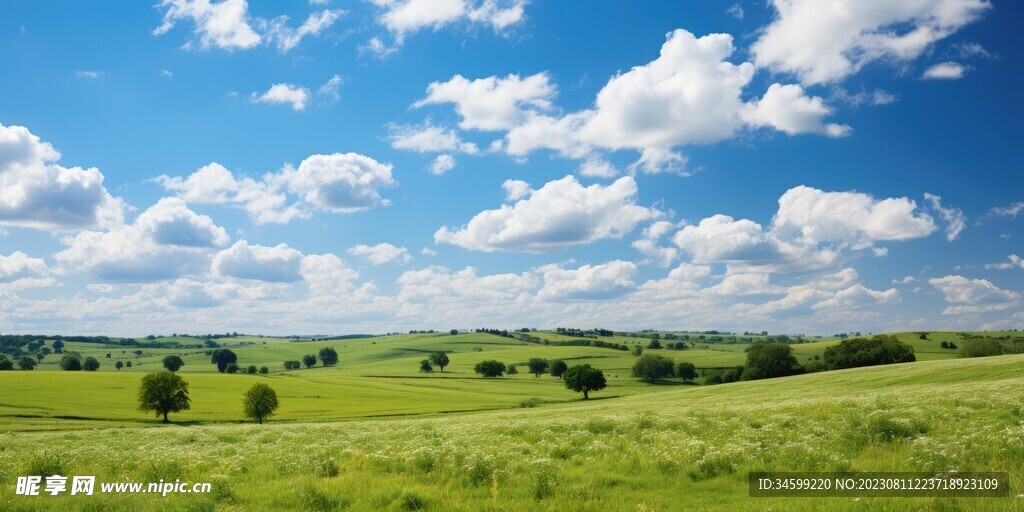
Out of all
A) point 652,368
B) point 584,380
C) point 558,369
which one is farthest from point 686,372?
point 584,380

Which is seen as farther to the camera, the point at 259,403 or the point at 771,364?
the point at 771,364

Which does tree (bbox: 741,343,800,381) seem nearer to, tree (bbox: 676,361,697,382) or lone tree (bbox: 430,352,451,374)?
tree (bbox: 676,361,697,382)

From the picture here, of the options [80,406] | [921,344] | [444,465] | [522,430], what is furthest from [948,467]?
[921,344]

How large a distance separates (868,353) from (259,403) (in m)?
115

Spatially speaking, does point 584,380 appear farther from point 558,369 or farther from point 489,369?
point 489,369

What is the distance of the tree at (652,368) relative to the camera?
449ft

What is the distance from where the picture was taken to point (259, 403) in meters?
69.4

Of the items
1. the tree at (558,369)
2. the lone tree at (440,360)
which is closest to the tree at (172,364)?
the lone tree at (440,360)

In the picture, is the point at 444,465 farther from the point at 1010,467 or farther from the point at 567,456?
the point at 1010,467

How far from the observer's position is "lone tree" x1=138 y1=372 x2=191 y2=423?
233 ft

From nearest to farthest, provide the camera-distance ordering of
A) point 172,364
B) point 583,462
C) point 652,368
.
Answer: point 583,462 < point 652,368 < point 172,364

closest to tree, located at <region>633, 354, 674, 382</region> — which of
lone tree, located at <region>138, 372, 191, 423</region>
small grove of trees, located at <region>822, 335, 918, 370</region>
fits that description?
small grove of trees, located at <region>822, 335, 918, 370</region>

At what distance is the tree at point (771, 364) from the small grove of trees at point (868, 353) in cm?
835

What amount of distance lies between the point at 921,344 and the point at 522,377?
4826 inches
